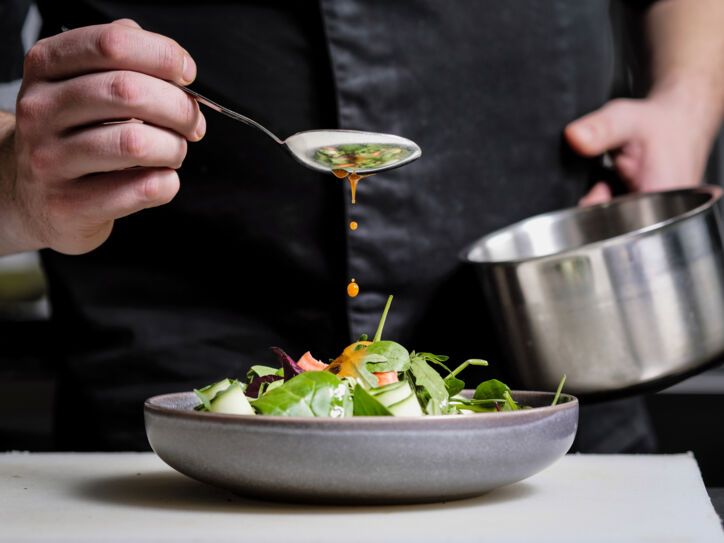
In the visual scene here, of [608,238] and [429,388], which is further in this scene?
[608,238]

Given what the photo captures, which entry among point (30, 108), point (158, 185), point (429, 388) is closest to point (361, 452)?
point (429, 388)

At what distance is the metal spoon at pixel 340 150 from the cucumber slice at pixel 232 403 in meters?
0.27

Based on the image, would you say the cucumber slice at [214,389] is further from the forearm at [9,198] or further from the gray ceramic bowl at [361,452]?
the forearm at [9,198]

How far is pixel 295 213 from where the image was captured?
1.16 metres

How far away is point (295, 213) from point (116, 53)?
1.45 ft

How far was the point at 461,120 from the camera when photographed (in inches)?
46.9

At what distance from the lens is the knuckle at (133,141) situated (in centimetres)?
77

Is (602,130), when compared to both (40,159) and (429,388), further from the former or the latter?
(40,159)

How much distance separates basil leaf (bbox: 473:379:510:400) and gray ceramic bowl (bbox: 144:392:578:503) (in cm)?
10

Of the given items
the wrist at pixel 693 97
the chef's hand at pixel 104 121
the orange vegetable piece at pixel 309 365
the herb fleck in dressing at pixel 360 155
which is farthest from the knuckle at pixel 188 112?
the wrist at pixel 693 97

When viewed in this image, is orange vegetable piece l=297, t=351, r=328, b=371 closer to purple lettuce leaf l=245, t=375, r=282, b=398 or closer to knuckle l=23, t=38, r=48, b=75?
purple lettuce leaf l=245, t=375, r=282, b=398

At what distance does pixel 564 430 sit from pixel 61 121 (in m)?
0.53

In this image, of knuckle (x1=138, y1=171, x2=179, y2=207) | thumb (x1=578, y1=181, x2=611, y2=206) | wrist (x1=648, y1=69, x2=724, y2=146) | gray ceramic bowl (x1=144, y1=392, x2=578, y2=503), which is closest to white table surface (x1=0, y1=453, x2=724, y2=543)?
gray ceramic bowl (x1=144, y1=392, x2=578, y2=503)

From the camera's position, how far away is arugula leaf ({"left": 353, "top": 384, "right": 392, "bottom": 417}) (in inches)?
25.2
